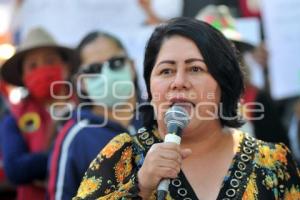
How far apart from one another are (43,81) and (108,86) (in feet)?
3.08

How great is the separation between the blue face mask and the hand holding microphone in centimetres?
150

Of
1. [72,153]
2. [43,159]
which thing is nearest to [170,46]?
[72,153]

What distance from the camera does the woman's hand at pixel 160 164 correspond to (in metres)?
2.09

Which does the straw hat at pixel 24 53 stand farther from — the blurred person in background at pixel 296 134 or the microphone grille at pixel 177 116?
the microphone grille at pixel 177 116

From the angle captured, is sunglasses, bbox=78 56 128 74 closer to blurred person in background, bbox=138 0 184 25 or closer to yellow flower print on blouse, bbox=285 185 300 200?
blurred person in background, bbox=138 0 184 25

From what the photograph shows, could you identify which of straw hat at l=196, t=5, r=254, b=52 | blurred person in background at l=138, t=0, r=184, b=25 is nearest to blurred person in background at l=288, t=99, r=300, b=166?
straw hat at l=196, t=5, r=254, b=52

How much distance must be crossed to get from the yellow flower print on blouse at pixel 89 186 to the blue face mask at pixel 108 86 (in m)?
1.34

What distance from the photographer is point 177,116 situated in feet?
7.29

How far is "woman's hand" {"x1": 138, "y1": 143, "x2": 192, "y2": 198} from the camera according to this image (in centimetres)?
209

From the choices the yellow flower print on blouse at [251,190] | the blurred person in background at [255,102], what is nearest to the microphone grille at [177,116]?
the yellow flower print on blouse at [251,190]

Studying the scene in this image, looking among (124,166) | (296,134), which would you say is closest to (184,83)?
(124,166)

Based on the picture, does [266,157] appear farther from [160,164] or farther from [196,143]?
[160,164]

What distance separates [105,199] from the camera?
2.30 metres

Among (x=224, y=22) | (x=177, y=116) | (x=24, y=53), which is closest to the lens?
(x=177, y=116)
